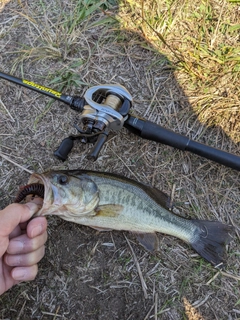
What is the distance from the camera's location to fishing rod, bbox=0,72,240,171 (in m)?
2.96

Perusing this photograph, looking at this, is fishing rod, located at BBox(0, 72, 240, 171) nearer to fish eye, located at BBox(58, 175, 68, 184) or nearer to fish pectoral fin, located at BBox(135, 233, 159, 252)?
fish eye, located at BBox(58, 175, 68, 184)

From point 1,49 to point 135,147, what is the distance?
6.20 feet

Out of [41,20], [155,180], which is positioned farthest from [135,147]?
[41,20]

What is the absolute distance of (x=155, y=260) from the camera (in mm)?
3309

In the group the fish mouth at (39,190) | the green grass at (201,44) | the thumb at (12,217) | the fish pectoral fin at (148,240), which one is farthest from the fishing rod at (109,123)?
the fish pectoral fin at (148,240)

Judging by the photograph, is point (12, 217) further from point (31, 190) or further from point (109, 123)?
point (109, 123)

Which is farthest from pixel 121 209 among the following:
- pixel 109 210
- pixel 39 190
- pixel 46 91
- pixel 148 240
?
pixel 46 91

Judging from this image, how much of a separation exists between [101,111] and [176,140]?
2.50ft

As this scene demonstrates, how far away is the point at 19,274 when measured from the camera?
9.18ft

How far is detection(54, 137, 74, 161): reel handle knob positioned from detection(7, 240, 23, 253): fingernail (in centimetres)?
89

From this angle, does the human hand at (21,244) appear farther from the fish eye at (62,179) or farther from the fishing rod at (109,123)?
the fishing rod at (109,123)

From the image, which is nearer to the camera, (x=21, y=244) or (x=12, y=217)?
(x=12, y=217)

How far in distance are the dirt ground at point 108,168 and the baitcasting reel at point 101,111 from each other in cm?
50

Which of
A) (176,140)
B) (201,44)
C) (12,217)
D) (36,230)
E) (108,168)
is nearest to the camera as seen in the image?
(12,217)
